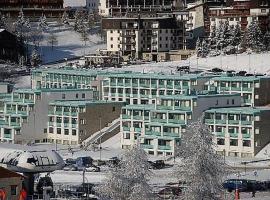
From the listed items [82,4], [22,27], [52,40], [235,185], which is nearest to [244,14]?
[52,40]

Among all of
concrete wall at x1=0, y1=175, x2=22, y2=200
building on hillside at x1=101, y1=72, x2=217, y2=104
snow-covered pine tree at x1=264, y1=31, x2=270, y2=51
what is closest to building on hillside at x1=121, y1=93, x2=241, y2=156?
building on hillside at x1=101, y1=72, x2=217, y2=104

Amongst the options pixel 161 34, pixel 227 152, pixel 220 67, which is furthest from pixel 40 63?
pixel 227 152

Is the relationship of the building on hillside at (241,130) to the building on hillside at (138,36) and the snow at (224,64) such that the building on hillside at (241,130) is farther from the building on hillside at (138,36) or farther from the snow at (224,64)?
the building on hillside at (138,36)

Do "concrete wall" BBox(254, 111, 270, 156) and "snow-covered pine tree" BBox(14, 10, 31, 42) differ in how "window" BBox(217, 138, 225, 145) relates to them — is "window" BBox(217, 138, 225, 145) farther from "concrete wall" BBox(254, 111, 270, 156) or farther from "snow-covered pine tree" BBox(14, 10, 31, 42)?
"snow-covered pine tree" BBox(14, 10, 31, 42)

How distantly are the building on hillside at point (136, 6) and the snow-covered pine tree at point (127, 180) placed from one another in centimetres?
5853

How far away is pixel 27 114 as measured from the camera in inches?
1738

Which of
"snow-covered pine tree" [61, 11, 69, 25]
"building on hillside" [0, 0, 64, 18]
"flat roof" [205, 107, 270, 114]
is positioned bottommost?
"flat roof" [205, 107, 270, 114]

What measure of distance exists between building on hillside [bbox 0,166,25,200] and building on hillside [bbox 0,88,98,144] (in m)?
22.1

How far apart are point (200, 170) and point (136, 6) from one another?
6136 cm

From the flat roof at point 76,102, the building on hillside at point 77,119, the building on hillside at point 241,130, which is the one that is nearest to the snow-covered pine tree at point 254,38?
the flat roof at point 76,102

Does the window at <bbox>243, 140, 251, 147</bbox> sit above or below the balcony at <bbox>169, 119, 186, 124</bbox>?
below

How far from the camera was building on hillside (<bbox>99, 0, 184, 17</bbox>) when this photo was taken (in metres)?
82.6

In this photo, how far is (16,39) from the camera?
234ft

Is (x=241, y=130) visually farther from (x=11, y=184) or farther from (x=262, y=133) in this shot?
(x=11, y=184)
